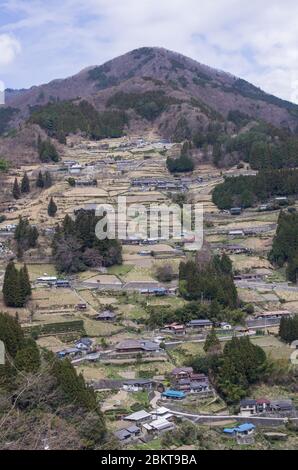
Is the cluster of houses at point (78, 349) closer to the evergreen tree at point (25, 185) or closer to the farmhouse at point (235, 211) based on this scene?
the farmhouse at point (235, 211)

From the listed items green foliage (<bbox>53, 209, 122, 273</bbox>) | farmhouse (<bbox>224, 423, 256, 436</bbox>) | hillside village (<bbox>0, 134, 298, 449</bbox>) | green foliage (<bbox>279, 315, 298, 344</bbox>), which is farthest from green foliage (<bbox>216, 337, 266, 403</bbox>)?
green foliage (<bbox>53, 209, 122, 273</bbox>)

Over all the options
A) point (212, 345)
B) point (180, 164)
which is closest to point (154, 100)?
point (180, 164)

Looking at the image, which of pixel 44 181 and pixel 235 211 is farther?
pixel 44 181

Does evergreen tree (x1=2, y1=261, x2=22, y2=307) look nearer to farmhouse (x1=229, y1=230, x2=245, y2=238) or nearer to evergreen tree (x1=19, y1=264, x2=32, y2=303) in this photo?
evergreen tree (x1=19, y1=264, x2=32, y2=303)

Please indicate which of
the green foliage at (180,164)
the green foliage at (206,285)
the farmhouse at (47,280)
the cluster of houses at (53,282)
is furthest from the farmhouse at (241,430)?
the green foliage at (180,164)

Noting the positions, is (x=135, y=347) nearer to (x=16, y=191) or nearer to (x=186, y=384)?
(x=186, y=384)
